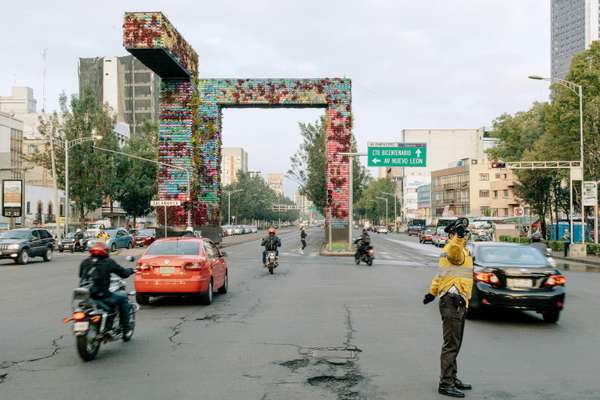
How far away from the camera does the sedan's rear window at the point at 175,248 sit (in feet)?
43.9

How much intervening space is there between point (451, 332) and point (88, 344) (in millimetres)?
4366

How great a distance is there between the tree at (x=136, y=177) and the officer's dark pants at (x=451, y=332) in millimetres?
62389

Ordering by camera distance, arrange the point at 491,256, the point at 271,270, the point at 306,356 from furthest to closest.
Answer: the point at 271,270 → the point at 491,256 → the point at 306,356

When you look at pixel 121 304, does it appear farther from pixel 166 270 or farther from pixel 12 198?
pixel 12 198

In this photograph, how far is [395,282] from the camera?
19.4 m

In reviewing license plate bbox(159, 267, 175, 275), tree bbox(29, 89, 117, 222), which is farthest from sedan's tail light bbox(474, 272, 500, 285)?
tree bbox(29, 89, 117, 222)

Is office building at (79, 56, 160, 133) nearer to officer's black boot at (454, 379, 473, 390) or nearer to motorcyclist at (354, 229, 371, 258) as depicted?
motorcyclist at (354, 229, 371, 258)

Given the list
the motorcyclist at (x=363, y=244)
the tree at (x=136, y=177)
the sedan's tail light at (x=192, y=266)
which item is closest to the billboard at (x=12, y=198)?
the tree at (x=136, y=177)

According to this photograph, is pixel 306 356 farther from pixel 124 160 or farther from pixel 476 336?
pixel 124 160

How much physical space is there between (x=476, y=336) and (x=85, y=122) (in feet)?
165

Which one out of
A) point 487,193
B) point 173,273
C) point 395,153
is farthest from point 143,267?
point 487,193

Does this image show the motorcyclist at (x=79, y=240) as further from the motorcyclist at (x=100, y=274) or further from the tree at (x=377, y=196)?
the tree at (x=377, y=196)

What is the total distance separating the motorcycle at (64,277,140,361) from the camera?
25.1 ft

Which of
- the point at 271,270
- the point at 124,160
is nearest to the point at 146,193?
the point at 124,160
